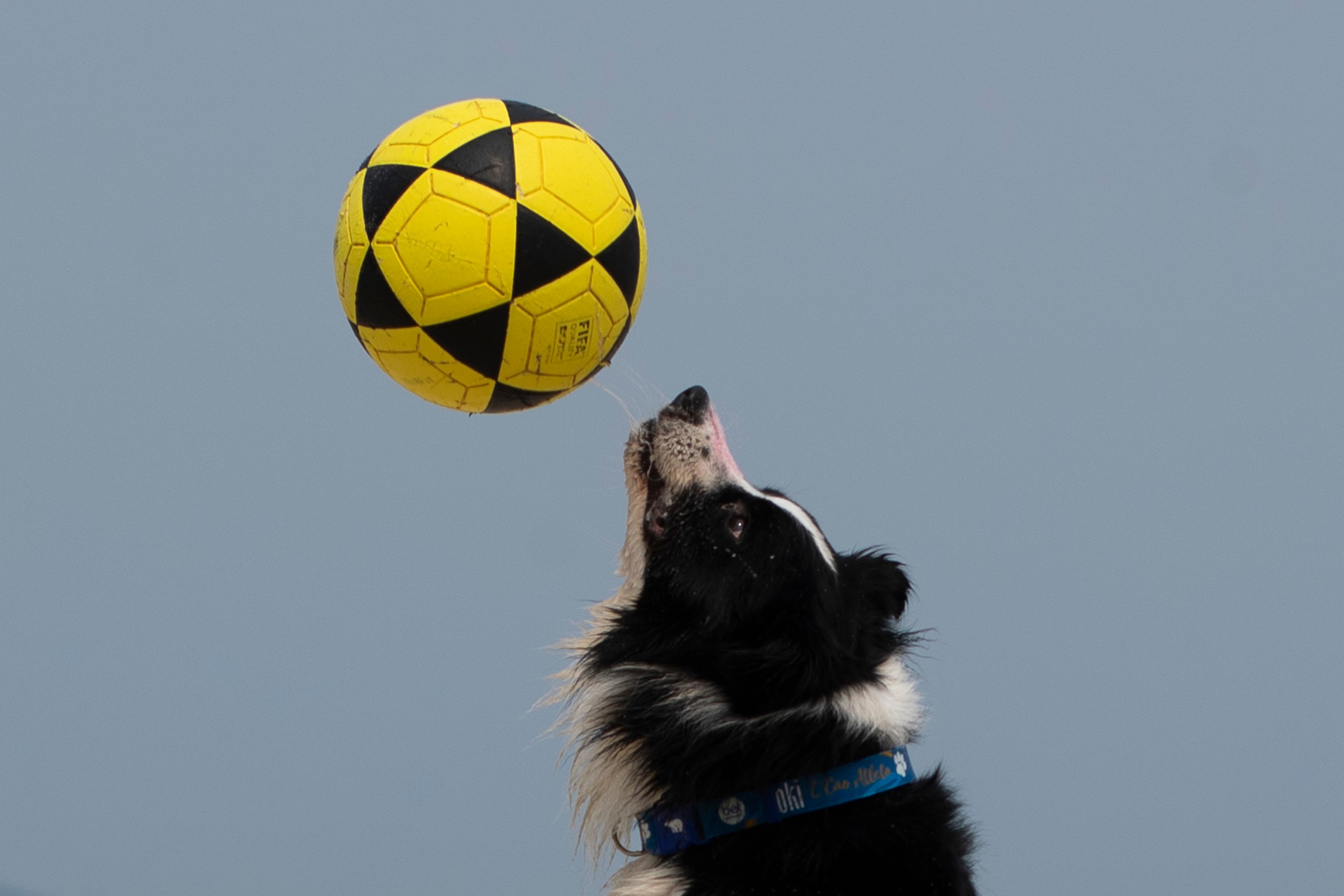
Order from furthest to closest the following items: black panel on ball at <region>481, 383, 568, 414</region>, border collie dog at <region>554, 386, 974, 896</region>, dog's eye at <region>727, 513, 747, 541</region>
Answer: black panel on ball at <region>481, 383, 568, 414</region>
dog's eye at <region>727, 513, 747, 541</region>
border collie dog at <region>554, 386, 974, 896</region>

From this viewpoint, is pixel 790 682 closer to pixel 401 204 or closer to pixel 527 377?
pixel 527 377

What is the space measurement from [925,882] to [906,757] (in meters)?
0.30

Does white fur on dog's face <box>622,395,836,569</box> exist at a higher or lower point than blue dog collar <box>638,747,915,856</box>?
higher

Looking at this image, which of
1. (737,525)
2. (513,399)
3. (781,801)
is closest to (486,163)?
(513,399)

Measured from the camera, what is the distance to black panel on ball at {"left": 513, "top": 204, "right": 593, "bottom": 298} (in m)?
4.14

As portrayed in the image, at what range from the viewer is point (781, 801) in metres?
3.83

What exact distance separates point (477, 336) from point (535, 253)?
0.84 ft

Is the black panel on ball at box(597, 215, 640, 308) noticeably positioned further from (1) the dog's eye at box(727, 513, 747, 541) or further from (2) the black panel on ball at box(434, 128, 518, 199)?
(1) the dog's eye at box(727, 513, 747, 541)

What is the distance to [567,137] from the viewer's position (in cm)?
439

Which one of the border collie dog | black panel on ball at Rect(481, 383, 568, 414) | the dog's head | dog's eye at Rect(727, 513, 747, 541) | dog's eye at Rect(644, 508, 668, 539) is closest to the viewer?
the border collie dog

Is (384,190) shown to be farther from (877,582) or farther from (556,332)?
(877,582)

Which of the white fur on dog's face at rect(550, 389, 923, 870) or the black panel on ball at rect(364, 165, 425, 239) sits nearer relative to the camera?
the white fur on dog's face at rect(550, 389, 923, 870)

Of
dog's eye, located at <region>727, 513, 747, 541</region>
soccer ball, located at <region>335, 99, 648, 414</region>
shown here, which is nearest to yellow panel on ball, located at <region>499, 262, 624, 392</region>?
soccer ball, located at <region>335, 99, 648, 414</region>

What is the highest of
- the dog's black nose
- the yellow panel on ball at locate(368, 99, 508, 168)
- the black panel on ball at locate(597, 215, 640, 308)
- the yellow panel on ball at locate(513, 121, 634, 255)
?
the yellow panel on ball at locate(368, 99, 508, 168)
